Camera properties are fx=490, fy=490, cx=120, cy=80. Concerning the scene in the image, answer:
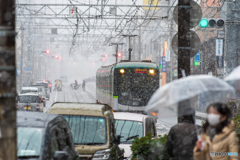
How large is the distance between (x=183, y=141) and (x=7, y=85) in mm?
2773

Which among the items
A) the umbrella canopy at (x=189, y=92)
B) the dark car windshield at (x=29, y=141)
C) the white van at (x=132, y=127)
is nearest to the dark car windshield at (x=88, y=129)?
the white van at (x=132, y=127)

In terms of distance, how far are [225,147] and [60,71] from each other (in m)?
168

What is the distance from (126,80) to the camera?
26.7 metres

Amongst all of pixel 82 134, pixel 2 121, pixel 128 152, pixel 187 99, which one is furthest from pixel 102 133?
pixel 2 121

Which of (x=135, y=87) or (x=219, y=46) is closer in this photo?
(x=135, y=87)

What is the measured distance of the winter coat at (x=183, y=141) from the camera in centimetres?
644

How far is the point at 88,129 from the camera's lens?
386 inches

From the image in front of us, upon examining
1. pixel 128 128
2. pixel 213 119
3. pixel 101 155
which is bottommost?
pixel 128 128

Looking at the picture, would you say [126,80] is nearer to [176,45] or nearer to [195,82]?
[176,45]

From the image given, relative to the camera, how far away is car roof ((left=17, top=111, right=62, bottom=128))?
6617 mm

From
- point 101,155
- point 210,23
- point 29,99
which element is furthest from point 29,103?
point 101,155

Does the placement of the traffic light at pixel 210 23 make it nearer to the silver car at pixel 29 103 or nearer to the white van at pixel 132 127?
the white van at pixel 132 127

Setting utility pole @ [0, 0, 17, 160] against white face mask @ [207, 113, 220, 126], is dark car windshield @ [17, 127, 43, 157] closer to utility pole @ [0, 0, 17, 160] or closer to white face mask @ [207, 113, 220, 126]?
utility pole @ [0, 0, 17, 160]

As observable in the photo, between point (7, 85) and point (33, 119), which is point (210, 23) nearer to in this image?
point (33, 119)
